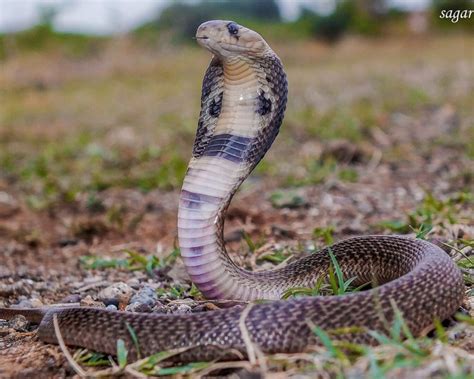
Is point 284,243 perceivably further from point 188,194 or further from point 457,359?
point 457,359

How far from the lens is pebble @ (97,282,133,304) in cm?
339

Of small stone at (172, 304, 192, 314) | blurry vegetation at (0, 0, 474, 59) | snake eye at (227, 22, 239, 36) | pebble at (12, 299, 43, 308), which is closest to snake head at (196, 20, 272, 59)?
snake eye at (227, 22, 239, 36)

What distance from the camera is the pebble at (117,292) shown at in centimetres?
339

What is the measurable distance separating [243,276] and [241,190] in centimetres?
299

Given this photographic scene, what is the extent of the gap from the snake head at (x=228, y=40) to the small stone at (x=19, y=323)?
1.49 metres

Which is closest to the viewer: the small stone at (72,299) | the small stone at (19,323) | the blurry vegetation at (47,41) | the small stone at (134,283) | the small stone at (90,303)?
the small stone at (19,323)

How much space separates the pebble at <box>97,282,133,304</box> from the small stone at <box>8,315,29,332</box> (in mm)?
Result: 372

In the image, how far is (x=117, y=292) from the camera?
3.48 meters

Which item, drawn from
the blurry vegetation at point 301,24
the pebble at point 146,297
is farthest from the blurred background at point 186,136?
the blurry vegetation at point 301,24

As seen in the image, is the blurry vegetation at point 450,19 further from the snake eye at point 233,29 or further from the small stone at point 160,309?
the small stone at point 160,309

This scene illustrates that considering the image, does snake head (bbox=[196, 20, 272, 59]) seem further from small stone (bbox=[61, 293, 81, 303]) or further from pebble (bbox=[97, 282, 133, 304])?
small stone (bbox=[61, 293, 81, 303])

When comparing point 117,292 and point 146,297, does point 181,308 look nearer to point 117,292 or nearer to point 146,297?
point 146,297

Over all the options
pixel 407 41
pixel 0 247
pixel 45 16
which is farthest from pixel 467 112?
pixel 407 41

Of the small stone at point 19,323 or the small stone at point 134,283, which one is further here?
the small stone at point 134,283
